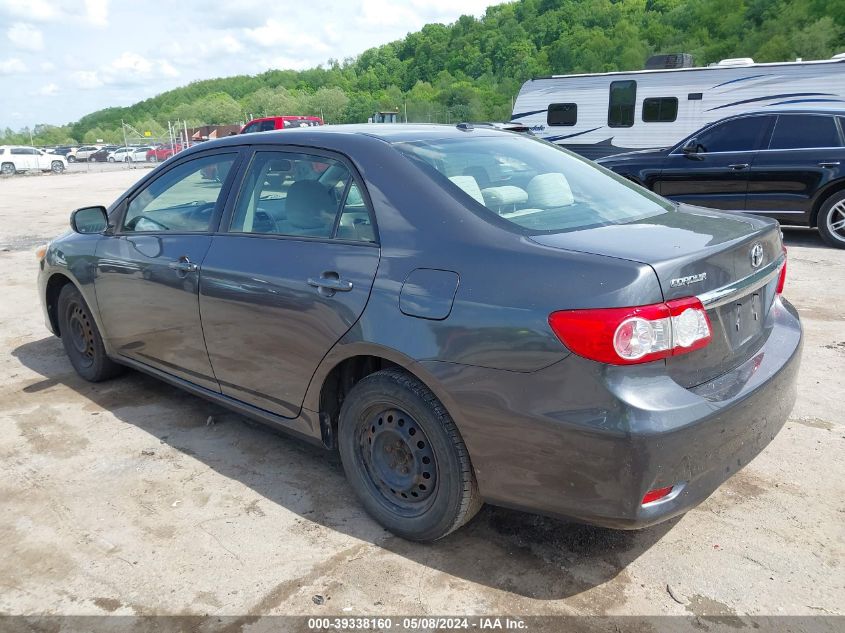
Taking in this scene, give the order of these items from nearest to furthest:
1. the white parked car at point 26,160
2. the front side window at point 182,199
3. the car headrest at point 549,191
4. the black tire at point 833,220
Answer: the car headrest at point 549,191
the front side window at point 182,199
the black tire at point 833,220
the white parked car at point 26,160

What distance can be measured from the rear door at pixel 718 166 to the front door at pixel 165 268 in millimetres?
7408

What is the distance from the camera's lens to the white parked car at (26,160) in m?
38.5

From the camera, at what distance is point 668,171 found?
31.7 feet

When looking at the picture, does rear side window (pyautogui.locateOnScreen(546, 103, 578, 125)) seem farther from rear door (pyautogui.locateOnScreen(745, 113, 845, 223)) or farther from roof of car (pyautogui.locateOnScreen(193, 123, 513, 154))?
roof of car (pyautogui.locateOnScreen(193, 123, 513, 154))

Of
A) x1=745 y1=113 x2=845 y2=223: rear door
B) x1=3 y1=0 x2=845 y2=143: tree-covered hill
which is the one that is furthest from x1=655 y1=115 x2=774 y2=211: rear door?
x1=3 y1=0 x2=845 y2=143: tree-covered hill

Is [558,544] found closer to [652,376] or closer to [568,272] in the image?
[652,376]

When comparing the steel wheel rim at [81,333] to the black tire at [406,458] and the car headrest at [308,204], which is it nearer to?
the car headrest at [308,204]

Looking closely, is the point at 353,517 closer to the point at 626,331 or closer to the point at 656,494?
the point at 656,494

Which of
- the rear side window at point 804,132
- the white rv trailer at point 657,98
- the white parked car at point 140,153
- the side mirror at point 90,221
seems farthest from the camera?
the white parked car at point 140,153

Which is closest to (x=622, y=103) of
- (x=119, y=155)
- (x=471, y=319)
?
(x=471, y=319)

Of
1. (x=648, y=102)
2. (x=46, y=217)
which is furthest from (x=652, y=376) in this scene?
(x=46, y=217)

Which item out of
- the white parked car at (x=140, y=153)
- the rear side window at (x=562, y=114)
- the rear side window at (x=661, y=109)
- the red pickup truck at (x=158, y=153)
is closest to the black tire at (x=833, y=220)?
the rear side window at (x=661, y=109)

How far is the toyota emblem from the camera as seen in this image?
269 cm

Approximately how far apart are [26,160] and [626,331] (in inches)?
1746
